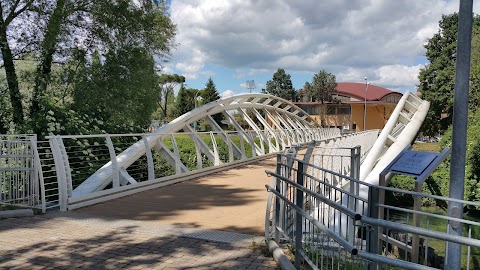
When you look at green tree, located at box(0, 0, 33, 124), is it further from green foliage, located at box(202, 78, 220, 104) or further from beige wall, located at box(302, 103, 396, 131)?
green foliage, located at box(202, 78, 220, 104)

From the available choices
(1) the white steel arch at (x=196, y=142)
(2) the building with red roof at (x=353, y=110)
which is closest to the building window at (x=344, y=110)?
(2) the building with red roof at (x=353, y=110)

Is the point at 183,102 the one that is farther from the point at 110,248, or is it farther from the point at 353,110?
the point at 110,248

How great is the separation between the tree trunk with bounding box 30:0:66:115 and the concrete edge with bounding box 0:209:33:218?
656 cm

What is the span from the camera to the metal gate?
6.30 m

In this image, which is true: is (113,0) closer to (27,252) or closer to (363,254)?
(27,252)

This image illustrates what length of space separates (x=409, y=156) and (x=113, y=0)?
41.5 ft

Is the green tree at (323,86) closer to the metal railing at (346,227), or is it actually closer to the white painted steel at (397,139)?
the white painted steel at (397,139)

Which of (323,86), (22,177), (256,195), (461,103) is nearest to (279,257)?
(461,103)

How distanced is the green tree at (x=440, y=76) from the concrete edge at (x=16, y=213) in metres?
36.0

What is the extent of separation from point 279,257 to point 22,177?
4.72 metres

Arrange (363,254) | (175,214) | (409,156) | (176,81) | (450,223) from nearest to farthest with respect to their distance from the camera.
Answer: (363,254) < (450,223) < (409,156) < (175,214) < (176,81)

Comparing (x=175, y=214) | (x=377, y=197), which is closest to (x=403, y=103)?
(x=175, y=214)

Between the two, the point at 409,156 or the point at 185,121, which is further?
the point at 185,121

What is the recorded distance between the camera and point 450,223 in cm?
259
